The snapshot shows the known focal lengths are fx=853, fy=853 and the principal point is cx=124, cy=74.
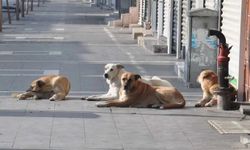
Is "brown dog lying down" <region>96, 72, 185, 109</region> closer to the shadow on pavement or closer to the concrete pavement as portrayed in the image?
the concrete pavement

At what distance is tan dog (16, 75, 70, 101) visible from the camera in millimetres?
14938

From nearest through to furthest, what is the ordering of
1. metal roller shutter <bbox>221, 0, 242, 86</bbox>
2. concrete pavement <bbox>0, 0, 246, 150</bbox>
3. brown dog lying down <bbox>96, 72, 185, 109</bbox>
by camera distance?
concrete pavement <bbox>0, 0, 246, 150</bbox> < brown dog lying down <bbox>96, 72, 185, 109</bbox> < metal roller shutter <bbox>221, 0, 242, 86</bbox>

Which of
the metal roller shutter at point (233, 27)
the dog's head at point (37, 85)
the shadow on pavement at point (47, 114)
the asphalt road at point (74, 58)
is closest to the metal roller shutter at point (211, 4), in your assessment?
the metal roller shutter at point (233, 27)

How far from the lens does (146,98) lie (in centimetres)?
1417

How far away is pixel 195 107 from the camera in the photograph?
1434 centimetres

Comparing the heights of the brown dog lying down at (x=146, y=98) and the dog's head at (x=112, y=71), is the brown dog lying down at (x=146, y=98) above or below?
below

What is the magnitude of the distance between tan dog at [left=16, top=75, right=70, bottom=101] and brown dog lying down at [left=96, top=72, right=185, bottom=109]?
1087 mm

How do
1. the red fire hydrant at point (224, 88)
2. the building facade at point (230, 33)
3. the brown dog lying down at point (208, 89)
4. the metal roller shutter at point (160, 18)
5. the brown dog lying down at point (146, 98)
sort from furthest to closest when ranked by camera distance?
the metal roller shutter at point (160, 18) → the building facade at point (230, 33) → the brown dog lying down at point (208, 89) → the brown dog lying down at point (146, 98) → the red fire hydrant at point (224, 88)

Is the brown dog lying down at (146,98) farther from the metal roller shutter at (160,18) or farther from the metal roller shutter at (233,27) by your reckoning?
the metal roller shutter at (160,18)

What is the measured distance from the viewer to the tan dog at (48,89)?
14938 millimetres

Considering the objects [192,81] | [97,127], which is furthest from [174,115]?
Answer: [192,81]

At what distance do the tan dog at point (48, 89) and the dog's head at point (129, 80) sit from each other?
1451 millimetres

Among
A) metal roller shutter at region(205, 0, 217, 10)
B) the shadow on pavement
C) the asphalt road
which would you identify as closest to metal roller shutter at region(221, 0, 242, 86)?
metal roller shutter at region(205, 0, 217, 10)

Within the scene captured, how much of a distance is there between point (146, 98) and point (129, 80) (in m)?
0.51
